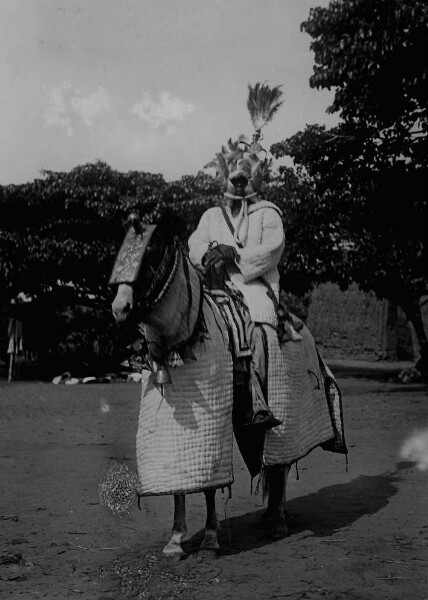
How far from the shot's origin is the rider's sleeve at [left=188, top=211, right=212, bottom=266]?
5.61 metres

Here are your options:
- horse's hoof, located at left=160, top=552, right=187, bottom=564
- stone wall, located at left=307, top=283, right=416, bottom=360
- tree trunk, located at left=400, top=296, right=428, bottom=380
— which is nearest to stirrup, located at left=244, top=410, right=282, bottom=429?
horse's hoof, located at left=160, top=552, right=187, bottom=564

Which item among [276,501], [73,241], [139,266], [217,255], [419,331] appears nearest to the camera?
[139,266]

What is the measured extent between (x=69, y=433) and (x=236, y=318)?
6.34m

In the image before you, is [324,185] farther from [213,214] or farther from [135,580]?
[135,580]

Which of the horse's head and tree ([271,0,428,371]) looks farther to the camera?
tree ([271,0,428,371])

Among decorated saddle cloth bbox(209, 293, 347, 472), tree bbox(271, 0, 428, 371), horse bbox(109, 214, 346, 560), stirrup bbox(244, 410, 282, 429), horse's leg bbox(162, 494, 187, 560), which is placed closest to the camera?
horse bbox(109, 214, 346, 560)

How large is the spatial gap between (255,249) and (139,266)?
5.26ft

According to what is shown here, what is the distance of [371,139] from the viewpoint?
16.2m

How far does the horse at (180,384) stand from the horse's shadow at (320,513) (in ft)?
1.39

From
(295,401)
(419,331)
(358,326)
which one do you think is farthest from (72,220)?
(295,401)

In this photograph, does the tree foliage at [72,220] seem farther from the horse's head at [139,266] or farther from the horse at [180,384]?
the horse's head at [139,266]

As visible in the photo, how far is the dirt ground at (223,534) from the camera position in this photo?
416 centimetres

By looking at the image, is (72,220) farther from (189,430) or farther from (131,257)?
(131,257)

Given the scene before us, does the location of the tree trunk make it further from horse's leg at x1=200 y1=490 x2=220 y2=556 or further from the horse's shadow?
horse's leg at x1=200 y1=490 x2=220 y2=556
